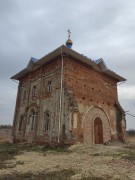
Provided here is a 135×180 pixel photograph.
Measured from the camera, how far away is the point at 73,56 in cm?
1595

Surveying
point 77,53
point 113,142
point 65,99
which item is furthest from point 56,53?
point 113,142

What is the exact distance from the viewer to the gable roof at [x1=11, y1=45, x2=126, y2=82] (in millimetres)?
15252

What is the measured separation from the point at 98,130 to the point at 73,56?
683 centimetres

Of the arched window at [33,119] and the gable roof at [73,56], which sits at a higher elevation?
the gable roof at [73,56]

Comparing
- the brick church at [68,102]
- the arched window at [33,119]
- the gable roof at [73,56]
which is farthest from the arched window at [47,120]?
the gable roof at [73,56]

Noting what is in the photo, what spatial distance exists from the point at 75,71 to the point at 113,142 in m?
7.21

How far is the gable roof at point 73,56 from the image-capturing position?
15.3m

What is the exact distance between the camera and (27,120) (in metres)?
18.0

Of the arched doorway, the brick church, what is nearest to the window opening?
the brick church

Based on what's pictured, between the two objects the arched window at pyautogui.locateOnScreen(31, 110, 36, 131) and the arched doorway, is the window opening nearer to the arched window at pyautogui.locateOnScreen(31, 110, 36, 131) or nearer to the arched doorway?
the arched window at pyautogui.locateOnScreen(31, 110, 36, 131)

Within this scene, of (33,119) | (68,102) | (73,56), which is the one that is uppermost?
(73,56)

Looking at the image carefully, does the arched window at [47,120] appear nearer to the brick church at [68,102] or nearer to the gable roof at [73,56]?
the brick church at [68,102]

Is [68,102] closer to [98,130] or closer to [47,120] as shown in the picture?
[47,120]

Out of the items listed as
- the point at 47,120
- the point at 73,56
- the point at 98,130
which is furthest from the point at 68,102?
the point at 98,130
